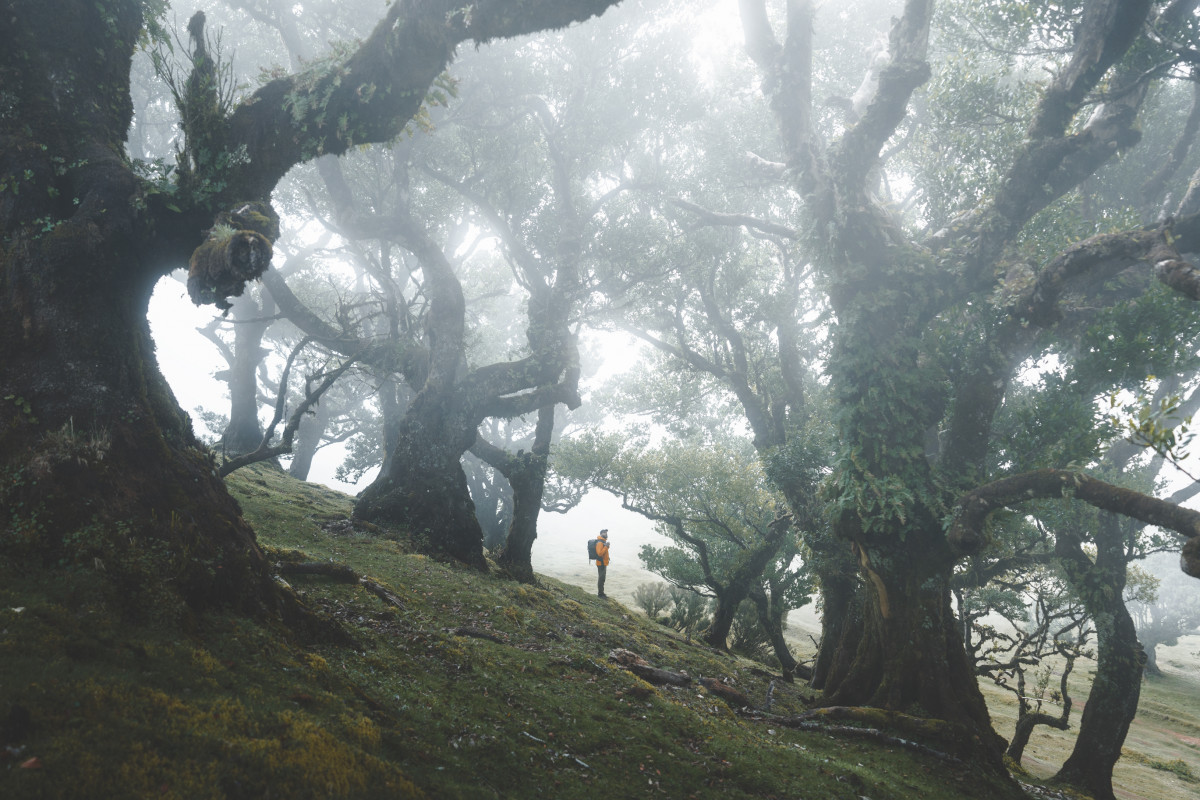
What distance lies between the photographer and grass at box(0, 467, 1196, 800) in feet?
10.8

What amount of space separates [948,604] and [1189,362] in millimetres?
6186

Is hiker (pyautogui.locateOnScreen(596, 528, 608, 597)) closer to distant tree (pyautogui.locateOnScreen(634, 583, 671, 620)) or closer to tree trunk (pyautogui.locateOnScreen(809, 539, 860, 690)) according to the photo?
distant tree (pyautogui.locateOnScreen(634, 583, 671, 620))

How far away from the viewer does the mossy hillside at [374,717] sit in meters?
3.30

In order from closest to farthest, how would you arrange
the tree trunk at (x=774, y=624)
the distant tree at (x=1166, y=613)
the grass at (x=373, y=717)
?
the grass at (x=373, y=717) → the tree trunk at (x=774, y=624) → the distant tree at (x=1166, y=613)

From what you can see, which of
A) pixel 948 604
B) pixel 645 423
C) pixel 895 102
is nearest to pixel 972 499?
pixel 948 604

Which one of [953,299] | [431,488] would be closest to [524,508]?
[431,488]

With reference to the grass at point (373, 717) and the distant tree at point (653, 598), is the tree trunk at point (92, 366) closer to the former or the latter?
the grass at point (373, 717)

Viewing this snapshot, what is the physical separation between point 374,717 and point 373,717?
22mm

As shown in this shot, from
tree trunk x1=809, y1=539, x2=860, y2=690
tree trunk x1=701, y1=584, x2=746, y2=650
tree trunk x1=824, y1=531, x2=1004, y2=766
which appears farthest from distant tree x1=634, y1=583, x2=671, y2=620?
tree trunk x1=824, y1=531, x2=1004, y2=766

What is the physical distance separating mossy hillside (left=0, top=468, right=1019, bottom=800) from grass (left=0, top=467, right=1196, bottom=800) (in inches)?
0.6

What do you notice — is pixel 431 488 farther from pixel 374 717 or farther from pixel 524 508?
pixel 374 717

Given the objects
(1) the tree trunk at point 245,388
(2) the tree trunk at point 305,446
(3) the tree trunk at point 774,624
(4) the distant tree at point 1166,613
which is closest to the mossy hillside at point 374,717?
(3) the tree trunk at point 774,624

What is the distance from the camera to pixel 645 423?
3550cm

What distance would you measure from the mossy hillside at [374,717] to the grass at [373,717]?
0.05 ft
